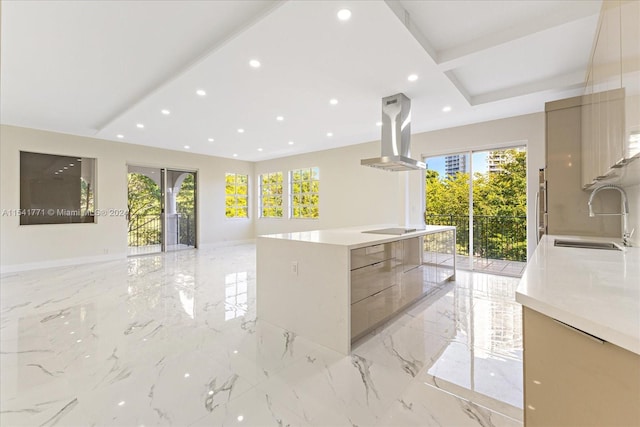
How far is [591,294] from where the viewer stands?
1.01 metres

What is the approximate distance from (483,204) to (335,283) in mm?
4583

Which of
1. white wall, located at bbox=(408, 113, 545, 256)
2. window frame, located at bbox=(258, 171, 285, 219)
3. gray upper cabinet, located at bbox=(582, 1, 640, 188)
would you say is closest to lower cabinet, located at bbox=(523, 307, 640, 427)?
gray upper cabinet, located at bbox=(582, 1, 640, 188)

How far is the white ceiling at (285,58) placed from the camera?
232 cm

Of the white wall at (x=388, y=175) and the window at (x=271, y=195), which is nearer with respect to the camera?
the white wall at (x=388, y=175)

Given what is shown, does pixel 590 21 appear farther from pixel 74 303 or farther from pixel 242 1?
pixel 74 303

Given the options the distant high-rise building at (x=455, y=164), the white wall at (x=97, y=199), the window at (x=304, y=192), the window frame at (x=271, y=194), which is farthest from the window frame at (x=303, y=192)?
the distant high-rise building at (x=455, y=164)

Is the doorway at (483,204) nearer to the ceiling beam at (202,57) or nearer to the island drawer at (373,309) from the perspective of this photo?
the island drawer at (373,309)

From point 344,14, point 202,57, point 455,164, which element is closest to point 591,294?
point 344,14

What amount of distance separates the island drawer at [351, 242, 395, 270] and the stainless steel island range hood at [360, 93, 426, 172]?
138 cm

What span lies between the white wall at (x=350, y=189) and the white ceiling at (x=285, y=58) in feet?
5.89

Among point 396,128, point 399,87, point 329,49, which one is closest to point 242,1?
point 329,49

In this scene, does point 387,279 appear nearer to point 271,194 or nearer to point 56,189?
point 271,194

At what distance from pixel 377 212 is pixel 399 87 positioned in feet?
11.1

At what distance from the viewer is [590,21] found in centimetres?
238
